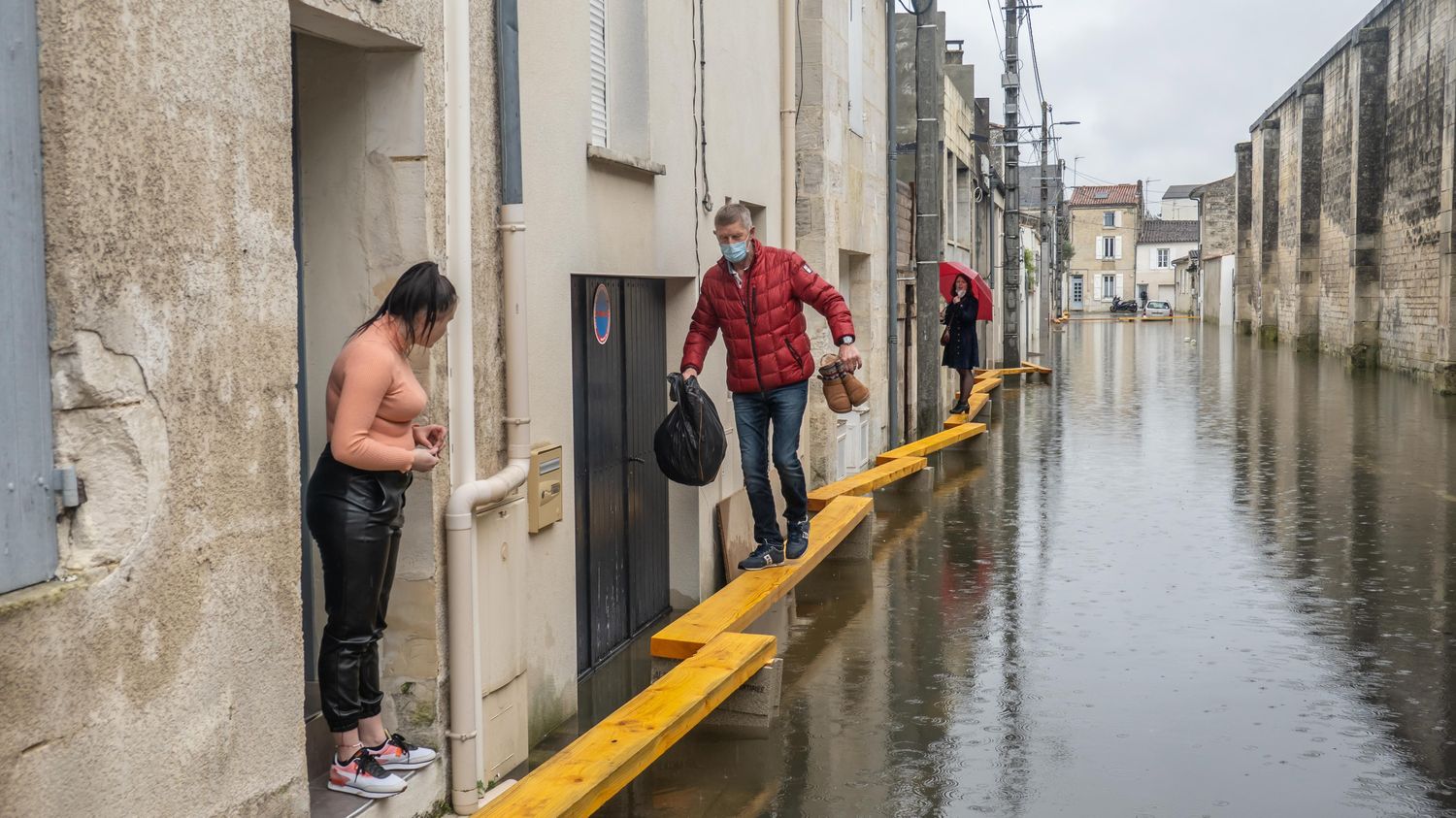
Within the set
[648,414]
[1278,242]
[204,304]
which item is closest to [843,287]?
[648,414]

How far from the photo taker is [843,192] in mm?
12508

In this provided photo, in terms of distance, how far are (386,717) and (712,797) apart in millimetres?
1215

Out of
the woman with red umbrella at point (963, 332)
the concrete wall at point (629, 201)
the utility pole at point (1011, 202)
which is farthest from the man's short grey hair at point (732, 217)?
the utility pole at point (1011, 202)

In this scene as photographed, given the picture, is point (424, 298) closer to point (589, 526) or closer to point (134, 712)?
point (134, 712)

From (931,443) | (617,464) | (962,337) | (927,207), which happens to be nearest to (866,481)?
(931,443)

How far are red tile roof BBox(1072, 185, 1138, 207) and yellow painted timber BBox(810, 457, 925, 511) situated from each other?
9655cm

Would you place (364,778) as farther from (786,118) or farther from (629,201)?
(786,118)

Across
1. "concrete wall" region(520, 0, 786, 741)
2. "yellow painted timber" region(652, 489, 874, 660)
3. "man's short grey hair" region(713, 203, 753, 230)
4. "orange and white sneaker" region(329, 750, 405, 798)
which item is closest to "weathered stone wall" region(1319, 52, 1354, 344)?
"concrete wall" region(520, 0, 786, 741)

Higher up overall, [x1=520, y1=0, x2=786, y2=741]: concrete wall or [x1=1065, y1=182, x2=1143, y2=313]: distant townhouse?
[x1=1065, y1=182, x2=1143, y2=313]: distant townhouse

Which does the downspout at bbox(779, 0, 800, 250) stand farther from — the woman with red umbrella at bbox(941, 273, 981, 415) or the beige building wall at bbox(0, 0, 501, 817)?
the woman with red umbrella at bbox(941, 273, 981, 415)

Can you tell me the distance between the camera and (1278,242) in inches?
1813

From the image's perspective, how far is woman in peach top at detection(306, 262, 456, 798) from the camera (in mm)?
4102

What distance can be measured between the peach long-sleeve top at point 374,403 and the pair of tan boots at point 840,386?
360 cm

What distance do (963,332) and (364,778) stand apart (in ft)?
50.3
